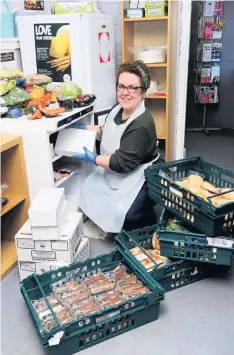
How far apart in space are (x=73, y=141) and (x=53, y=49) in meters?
0.78

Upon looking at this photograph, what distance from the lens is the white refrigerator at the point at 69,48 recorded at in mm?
2502

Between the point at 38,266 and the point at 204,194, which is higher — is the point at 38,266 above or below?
below

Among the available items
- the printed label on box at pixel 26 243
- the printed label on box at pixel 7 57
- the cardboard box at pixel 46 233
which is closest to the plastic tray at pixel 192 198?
the cardboard box at pixel 46 233

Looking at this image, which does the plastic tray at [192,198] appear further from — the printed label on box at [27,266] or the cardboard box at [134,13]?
the cardboard box at [134,13]

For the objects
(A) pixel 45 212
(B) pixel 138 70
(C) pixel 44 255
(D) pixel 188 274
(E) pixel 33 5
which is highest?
(E) pixel 33 5

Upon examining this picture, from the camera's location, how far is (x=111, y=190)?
91.3 inches

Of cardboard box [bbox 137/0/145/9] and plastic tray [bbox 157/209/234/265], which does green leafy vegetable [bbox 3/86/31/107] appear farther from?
cardboard box [bbox 137/0/145/9]

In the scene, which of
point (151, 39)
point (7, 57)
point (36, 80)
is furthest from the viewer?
point (151, 39)

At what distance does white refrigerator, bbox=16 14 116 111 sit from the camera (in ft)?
8.21

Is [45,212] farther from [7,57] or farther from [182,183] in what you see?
[7,57]

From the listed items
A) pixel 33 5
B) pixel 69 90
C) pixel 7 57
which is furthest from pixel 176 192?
pixel 33 5

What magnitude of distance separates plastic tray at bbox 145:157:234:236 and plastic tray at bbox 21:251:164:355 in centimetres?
39

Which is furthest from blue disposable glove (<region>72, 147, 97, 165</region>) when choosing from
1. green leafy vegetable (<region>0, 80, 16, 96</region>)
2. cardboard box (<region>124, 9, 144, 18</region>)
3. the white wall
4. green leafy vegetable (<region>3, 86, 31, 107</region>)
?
the white wall

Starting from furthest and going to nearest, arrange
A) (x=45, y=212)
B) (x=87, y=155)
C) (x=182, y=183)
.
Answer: (x=87, y=155), (x=182, y=183), (x=45, y=212)
